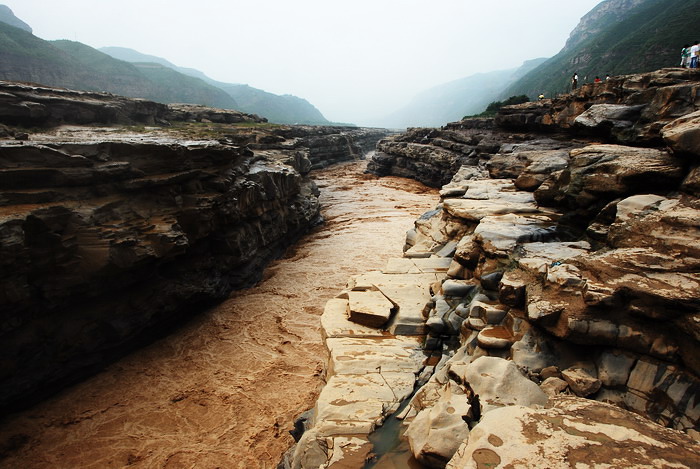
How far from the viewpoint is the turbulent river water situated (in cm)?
761

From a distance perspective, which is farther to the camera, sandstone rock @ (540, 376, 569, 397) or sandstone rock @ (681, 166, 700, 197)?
sandstone rock @ (681, 166, 700, 197)

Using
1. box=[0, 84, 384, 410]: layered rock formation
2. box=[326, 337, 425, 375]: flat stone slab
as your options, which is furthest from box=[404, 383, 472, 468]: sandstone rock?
box=[0, 84, 384, 410]: layered rock formation

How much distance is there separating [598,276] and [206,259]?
12.9 m

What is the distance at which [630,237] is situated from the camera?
5.41 m

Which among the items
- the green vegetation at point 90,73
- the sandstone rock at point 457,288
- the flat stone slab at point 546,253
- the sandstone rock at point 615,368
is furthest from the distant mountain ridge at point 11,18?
the sandstone rock at point 615,368

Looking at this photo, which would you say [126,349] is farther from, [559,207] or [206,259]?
[559,207]

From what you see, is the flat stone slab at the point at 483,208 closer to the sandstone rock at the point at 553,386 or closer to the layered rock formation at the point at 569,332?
the layered rock formation at the point at 569,332

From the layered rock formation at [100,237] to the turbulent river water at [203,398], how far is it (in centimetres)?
91

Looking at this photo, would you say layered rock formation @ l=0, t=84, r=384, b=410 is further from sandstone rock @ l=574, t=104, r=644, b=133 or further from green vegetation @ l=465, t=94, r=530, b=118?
green vegetation @ l=465, t=94, r=530, b=118

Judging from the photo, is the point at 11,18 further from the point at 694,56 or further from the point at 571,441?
the point at 571,441

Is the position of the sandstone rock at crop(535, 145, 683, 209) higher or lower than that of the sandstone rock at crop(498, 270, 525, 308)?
higher

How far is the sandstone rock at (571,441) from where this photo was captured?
2.83m

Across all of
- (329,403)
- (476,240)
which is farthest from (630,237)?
(329,403)

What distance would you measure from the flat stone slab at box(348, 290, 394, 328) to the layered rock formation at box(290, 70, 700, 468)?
0.14ft
